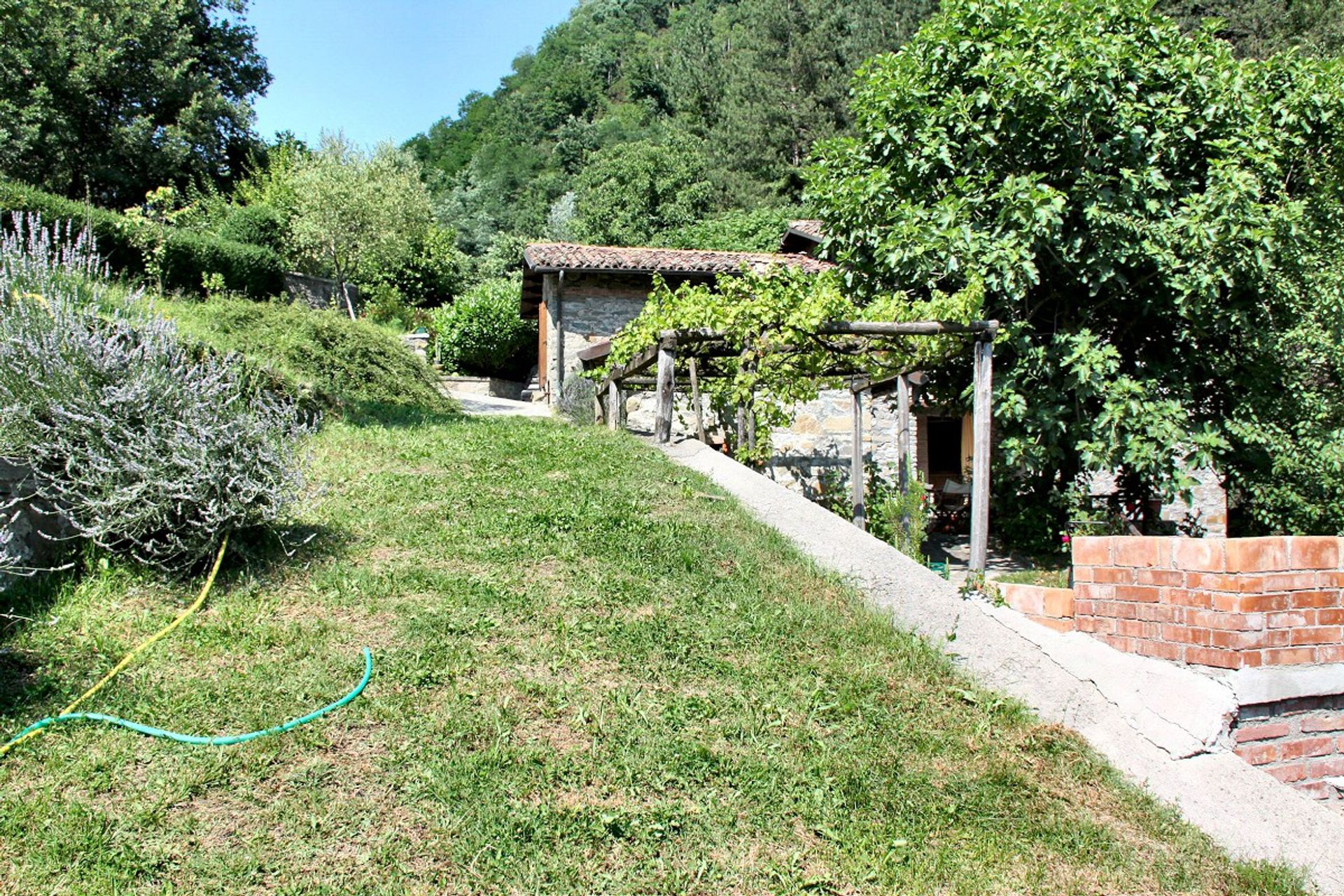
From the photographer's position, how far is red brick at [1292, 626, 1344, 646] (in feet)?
12.5

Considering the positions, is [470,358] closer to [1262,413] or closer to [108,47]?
[108,47]

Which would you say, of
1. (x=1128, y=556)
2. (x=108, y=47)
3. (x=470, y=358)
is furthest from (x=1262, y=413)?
(x=108, y=47)

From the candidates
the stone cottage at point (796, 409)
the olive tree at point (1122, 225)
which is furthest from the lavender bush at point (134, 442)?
the stone cottage at point (796, 409)

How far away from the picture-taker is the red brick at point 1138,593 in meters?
4.04

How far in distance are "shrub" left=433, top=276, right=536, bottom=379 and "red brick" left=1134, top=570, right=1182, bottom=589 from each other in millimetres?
19002

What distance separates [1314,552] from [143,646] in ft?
16.1

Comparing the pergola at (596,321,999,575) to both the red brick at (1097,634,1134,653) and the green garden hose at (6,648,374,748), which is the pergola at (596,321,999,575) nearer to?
the red brick at (1097,634,1134,653)

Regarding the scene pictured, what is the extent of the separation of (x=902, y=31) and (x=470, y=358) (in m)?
21.0

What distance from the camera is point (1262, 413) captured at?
900 centimetres

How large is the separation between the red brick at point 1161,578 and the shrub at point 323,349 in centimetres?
748

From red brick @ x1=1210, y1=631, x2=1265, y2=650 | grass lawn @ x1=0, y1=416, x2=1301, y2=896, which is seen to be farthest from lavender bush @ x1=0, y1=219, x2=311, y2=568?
red brick @ x1=1210, y1=631, x2=1265, y2=650

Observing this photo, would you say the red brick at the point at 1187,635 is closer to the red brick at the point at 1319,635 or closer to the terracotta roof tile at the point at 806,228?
the red brick at the point at 1319,635

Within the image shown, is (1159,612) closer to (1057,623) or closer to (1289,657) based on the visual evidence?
(1289,657)

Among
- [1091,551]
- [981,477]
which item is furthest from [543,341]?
[1091,551]
